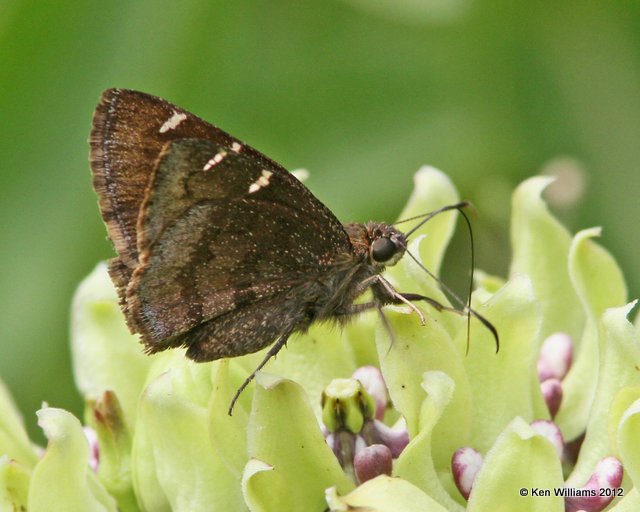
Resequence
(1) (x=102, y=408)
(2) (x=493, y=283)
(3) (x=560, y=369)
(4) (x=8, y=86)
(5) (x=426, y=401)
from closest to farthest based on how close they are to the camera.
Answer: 1. (5) (x=426, y=401)
2. (1) (x=102, y=408)
3. (3) (x=560, y=369)
4. (2) (x=493, y=283)
5. (4) (x=8, y=86)

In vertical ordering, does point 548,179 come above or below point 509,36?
below

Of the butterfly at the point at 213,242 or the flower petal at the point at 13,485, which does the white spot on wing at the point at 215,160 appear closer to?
the butterfly at the point at 213,242

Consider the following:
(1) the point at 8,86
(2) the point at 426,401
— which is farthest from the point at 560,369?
(1) the point at 8,86

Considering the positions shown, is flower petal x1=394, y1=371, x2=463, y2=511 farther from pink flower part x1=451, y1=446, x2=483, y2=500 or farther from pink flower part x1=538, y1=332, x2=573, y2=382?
pink flower part x1=538, y1=332, x2=573, y2=382

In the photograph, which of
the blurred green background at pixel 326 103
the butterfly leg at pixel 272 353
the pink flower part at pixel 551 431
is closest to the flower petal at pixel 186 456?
the butterfly leg at pixel 272 353

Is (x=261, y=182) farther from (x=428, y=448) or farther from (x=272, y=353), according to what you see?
(x=428, y=448)

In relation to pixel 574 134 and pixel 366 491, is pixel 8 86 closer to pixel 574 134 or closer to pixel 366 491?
pixel 574 134

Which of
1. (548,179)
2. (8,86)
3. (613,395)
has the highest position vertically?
(8,86)
